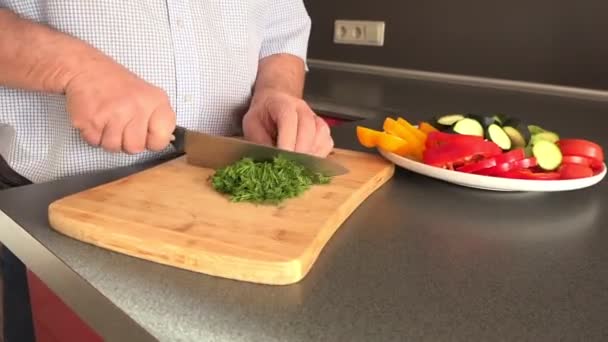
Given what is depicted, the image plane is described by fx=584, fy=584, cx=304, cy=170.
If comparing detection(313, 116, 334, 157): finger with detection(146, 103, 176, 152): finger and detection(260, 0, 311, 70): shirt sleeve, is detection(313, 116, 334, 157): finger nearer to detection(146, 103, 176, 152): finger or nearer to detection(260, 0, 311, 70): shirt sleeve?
detection(146, 103, 176, 152): finger

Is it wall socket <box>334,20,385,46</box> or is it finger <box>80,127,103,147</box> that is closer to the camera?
finger <box>80,127,103,147</box>

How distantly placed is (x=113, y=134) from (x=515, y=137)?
1.63 ft

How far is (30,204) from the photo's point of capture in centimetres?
60

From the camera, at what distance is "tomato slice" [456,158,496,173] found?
675 mm

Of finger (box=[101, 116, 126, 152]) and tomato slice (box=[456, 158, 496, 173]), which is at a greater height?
finger (box=[101, 116, 126, 152])

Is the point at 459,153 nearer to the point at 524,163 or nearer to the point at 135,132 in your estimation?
the point at 524,163

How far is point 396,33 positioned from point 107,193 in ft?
3.83

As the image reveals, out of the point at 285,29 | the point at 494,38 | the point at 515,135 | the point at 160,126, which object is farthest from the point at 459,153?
the point at 494,38

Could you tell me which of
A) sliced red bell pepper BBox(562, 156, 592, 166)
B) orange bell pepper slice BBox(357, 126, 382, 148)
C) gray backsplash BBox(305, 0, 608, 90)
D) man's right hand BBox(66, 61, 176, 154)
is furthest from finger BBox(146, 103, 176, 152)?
gray backsplash BBox(305, 0, 608, 90)

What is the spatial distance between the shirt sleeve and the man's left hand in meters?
0.20

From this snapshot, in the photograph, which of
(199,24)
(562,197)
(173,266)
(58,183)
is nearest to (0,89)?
(58,183)

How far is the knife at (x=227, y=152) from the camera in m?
0.66

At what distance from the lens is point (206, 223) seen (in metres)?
0.52

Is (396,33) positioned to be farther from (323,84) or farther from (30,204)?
(30,204)
